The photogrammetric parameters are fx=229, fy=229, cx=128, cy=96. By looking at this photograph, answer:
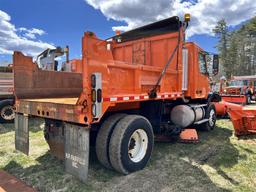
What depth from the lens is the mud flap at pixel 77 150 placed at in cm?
329

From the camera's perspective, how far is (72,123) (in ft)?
11.7

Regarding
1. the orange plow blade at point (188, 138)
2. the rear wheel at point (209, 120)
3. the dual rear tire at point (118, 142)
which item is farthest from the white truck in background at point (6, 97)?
the rear wheel at point (209, 120)

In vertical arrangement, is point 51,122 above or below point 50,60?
below

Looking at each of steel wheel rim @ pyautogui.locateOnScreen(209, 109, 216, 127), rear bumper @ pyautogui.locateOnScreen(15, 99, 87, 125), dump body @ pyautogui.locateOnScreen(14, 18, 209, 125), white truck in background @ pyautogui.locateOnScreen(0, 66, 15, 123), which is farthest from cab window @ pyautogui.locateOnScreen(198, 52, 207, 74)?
white truck in background @ pyautogui.locateOnScreen(0, 66, 15, 123)

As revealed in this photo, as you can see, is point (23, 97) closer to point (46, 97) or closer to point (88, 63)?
point (46, 97)

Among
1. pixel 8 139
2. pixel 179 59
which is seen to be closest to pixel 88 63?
pixel 179 59

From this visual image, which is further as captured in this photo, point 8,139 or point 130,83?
point 8,139

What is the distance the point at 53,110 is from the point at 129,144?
1411mm

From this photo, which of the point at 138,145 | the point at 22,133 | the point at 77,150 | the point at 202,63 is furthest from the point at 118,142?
the point at 202,63

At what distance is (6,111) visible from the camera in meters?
8.25

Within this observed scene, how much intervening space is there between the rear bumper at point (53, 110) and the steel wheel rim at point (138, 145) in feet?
4.02

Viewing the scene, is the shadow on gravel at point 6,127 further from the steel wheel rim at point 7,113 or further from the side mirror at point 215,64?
the side mirror at point 215,64

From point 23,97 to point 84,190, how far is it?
2.55 metres

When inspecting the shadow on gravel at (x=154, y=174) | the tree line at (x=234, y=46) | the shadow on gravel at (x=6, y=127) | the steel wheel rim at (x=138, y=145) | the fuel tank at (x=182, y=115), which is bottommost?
the shadow on gravel at (x=154, y=174)
